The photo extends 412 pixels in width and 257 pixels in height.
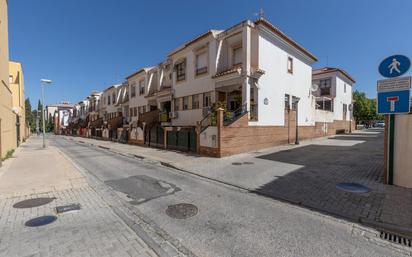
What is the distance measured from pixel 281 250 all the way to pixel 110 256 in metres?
2.71

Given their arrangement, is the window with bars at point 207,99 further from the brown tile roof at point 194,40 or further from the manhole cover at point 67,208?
the manhole cover at point 67,208

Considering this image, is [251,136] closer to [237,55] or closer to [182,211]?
[237,55]

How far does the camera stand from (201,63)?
688 inches

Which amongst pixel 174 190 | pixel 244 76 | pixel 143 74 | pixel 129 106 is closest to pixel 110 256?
pixel 174 190

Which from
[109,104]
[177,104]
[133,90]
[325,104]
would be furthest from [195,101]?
[109,104]

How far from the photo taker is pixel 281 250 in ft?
11.3

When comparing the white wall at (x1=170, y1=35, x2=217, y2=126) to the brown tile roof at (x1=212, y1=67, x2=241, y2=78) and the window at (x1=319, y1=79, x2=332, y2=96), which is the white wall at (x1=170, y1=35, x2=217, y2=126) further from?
the window at (x1=319, y1=79, x2=332, y2=96)

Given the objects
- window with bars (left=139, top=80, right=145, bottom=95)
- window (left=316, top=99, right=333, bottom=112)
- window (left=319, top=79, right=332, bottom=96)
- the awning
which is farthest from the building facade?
the awning

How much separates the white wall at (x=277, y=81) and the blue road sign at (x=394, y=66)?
841cm

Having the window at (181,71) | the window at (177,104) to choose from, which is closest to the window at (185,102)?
the window at (177,104)

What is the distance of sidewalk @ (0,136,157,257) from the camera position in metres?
3.47

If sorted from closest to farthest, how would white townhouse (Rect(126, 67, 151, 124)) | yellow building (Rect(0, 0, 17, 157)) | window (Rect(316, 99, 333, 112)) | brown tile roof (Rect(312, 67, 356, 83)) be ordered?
1. yellow building (Rect(0, 0, 17, 157))
2. white townhouse (Rect(126, 67, 151, 124))
3. window (Rect(316, 99, 333, 112))
4. brown tile roof (Rect(312, 67, 356, 83))

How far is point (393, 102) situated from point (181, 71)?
53.4 feet

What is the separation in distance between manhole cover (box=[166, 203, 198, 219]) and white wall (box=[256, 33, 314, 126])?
10.7m
